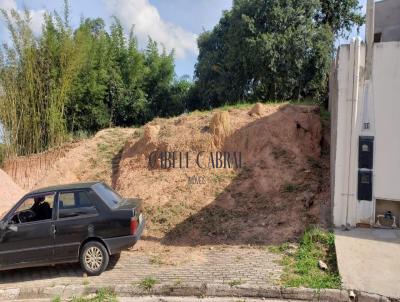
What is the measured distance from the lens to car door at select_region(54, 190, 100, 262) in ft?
21.8

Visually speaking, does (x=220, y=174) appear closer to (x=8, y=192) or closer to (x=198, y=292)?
(x=198, y=292)

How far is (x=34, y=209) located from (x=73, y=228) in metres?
0.96

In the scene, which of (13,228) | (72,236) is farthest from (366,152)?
(13,228)

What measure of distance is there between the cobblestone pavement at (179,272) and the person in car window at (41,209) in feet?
3.47

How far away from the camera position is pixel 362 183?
7.58 metres

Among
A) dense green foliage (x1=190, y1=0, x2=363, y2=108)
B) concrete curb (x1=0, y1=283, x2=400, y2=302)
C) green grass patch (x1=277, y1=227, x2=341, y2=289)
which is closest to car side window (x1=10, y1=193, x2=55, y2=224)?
concrete curb (x1=0, y1=283, x2=400, y2=302)

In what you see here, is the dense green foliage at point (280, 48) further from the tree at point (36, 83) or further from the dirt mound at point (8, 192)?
the dirt mound at point (8, 192)

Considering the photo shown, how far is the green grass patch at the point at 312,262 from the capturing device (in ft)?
18.8

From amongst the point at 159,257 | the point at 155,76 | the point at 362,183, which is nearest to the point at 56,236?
the point at 159,257

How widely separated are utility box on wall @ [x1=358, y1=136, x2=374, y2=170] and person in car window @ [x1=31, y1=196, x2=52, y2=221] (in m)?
5.93

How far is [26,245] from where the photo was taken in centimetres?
665

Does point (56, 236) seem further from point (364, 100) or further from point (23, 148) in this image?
point (23, 148)

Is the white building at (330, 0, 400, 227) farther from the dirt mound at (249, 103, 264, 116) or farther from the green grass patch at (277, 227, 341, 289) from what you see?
the dirt mound at (249, 103, 264, 116)

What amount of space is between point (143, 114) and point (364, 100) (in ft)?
41.6
